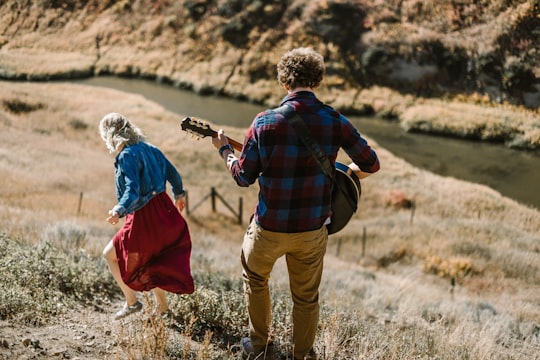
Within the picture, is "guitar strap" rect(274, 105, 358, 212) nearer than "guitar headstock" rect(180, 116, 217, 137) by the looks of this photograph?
Yes

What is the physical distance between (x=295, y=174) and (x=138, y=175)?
1.41 meters

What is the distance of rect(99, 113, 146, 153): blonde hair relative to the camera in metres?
3.92

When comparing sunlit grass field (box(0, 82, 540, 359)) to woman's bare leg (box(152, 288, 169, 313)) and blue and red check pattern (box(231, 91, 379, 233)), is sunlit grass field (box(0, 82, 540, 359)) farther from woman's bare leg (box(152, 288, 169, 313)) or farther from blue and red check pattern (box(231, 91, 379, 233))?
blue and red check pattern (box(231, 91, 379, 233))

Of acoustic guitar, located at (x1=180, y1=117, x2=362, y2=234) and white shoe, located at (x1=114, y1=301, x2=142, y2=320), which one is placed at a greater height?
acoustic guitar, located at (x1=180, y1=117, x2=362, y2=234)

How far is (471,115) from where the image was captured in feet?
36.9

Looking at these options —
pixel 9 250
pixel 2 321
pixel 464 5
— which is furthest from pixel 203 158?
pixel 2 321

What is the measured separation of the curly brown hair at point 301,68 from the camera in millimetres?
3020

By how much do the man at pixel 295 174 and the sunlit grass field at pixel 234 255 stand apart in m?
0.49

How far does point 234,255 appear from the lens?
9461 mm

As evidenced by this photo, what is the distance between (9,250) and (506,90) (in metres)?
7.58

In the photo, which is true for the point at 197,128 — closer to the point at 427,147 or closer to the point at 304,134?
the point at 304,134

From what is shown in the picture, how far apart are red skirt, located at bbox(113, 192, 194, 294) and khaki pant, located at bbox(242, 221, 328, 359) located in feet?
2.59

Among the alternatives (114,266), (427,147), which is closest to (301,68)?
(114,266)

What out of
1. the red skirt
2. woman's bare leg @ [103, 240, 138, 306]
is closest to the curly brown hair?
the red skirt
